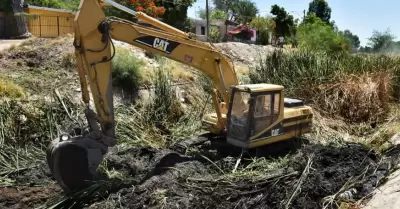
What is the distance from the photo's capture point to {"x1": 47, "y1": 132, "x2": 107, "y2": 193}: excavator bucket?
746cm

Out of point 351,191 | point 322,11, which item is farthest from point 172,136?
point 322,11

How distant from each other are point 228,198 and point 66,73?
9378 mm

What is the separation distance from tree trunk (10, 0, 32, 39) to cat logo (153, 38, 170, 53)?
22654mm

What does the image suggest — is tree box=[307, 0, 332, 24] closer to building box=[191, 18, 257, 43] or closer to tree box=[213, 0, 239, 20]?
tree box=[213, 0, 239, 20]

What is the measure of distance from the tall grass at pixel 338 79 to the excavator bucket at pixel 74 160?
870cm

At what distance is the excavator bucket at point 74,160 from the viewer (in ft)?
24.5

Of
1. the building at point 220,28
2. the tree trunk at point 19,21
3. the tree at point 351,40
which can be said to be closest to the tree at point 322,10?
the tree at point 351,40

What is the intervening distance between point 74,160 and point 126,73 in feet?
24.7

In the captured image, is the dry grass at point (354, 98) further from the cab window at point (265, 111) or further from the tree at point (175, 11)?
the tree at point (175, 11)

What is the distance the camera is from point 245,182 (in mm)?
7832

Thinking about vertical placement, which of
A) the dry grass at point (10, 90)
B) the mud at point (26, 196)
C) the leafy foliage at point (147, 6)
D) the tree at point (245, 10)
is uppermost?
the tree at point (245, 10)

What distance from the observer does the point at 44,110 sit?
36.7 ft

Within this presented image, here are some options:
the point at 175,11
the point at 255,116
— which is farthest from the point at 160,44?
the point at 175,11

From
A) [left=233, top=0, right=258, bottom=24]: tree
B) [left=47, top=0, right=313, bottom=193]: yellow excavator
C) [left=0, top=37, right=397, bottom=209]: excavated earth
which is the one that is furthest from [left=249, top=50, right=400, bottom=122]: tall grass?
[left=233, top=0, right=258, bottom=24]: tree
